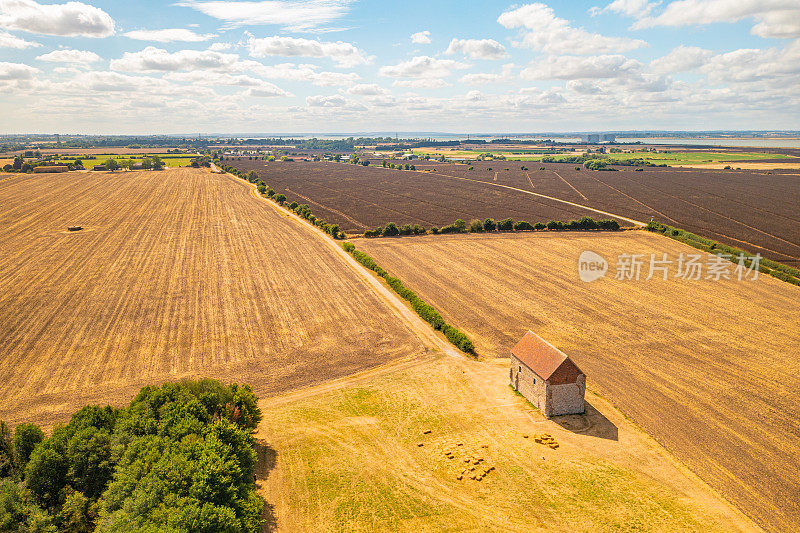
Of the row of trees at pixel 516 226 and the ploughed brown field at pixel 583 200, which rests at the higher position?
the ploughed brown field at pixel 583 200

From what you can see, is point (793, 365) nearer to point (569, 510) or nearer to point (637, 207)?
point (569, 510)

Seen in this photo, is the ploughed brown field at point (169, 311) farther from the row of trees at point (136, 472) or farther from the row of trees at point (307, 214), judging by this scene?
the row of trees at point (136, 472)

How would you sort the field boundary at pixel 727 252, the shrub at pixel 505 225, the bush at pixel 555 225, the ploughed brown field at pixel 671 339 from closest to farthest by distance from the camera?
the ploughed brown field at pixel 671 339
the field boundary at pixel 727 252
the shrub at pixel 505 225
the bush at pixel 555 225

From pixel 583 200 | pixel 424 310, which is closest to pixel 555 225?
pixel 583 200

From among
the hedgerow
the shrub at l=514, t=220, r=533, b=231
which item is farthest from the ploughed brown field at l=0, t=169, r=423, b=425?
the shrub at l=514, t=220, r=533, b=231

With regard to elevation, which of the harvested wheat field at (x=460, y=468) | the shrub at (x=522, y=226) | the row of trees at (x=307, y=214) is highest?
the row of trees at (x=307, y=214)

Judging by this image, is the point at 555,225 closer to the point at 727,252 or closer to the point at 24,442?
the point at 727,252

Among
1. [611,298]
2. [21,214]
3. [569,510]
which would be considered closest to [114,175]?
[21,214]

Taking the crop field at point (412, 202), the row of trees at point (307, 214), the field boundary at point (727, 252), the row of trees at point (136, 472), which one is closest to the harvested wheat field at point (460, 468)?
the row of trees at point (136, 472)
